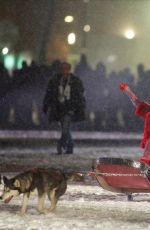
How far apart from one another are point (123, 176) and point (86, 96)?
41.0ft

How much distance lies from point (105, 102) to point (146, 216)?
12.8 m

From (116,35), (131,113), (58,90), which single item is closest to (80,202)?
(58,90)

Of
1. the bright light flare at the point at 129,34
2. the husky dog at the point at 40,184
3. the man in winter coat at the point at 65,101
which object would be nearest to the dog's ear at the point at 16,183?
the husky dog at the point at 40,184

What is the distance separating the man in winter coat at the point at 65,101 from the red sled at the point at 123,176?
6473mm

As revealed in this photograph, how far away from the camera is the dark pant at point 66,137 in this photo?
1327 cm

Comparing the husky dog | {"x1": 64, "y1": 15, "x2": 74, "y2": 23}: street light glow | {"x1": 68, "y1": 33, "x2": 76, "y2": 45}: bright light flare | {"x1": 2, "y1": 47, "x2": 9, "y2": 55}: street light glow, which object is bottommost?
the husky dog

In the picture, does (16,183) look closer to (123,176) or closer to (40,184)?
(40,184)

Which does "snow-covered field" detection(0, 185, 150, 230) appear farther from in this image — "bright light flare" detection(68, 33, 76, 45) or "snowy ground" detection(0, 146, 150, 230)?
"bright light flare" detection(68, 33, 76, 45)

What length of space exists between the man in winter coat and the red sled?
21.2ft

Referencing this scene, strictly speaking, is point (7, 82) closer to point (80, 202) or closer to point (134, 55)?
point (80, 202)

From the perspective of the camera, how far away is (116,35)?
3316 cm

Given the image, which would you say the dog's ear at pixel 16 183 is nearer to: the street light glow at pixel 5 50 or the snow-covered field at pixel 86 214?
the snow-covered field at pixel 86 214

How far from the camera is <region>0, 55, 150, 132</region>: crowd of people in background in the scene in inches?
712

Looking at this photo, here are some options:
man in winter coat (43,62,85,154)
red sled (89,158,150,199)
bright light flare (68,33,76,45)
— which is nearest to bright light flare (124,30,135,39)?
bright light flare (68,33,76,45)
